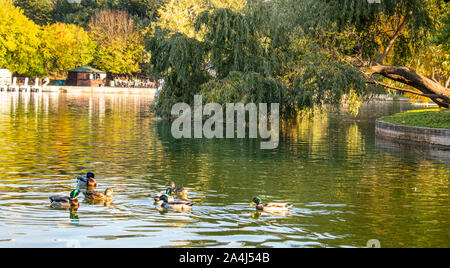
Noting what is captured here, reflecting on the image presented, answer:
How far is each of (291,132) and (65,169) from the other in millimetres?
20201

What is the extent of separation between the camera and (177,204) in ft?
51.5

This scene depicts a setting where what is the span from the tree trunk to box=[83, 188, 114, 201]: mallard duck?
83.1 ft

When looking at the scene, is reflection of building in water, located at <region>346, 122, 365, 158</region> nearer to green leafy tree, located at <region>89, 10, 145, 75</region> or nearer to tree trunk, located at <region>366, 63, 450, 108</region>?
tree trunk, located at <region>366, 63, 450, 108</region>

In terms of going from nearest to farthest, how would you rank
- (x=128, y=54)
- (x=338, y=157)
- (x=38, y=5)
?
(x=338, y=157) → (x=128, y=54) → (x=38, y=5)

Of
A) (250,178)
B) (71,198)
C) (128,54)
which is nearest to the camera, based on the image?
(71,198)

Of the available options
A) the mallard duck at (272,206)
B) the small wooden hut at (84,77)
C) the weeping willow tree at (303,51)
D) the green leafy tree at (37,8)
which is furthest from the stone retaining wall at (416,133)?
the green leafy tree at (37,8)

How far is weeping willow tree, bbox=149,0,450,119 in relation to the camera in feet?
121

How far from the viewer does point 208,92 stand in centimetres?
3788

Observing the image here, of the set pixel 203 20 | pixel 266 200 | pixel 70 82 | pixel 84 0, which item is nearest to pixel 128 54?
pixel 70 82

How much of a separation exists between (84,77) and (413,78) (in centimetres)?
7441

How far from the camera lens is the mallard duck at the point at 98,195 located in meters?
16.7

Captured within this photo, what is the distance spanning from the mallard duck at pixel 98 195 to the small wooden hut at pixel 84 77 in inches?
3492

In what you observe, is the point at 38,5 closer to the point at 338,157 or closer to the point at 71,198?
the point at 338,157

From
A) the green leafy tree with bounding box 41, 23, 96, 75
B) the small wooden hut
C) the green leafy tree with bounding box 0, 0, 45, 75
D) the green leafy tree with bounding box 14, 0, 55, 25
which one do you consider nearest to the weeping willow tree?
the small wooden hut
